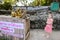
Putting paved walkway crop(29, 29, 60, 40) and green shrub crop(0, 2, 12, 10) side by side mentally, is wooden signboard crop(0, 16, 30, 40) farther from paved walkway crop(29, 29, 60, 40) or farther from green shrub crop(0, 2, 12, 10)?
green shrub crop(0, 2, 12, 10)

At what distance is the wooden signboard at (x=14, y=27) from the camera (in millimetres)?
2719

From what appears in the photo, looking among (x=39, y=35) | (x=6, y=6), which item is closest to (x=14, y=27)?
(x=39, y=35)

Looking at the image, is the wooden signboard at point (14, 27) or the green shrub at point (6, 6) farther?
the green shrub at point (6, 6)

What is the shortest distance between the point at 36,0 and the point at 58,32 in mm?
1309

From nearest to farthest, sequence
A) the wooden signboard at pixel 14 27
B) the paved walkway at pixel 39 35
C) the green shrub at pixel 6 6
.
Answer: the wooden signboard at pixel 14 27
the paved walkway at pixel 39 35
the green shrub at pixel 6 6

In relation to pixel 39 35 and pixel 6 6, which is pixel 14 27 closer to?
pixel 39 35

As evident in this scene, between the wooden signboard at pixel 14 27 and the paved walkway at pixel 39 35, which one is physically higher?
the wooden signboard at pixel 14 27

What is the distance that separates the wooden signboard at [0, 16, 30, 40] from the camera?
2719mm

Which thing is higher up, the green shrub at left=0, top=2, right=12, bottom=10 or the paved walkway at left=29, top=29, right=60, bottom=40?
the green shrub at left=0, top=2, right=12, bottom=10

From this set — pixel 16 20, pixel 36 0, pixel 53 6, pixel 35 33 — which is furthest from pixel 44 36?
pixel 36 0

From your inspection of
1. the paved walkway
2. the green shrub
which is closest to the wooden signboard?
the paved walkway

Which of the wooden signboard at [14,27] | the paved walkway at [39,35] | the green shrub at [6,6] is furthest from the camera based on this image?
the green shrub at [6,6]

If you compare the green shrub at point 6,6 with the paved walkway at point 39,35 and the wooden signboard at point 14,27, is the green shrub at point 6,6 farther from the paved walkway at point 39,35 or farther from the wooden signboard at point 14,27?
the wooden signboard at point 14,27

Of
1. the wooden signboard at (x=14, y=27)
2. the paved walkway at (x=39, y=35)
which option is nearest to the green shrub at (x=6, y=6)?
the paved walkway at (x=39, y=35)
